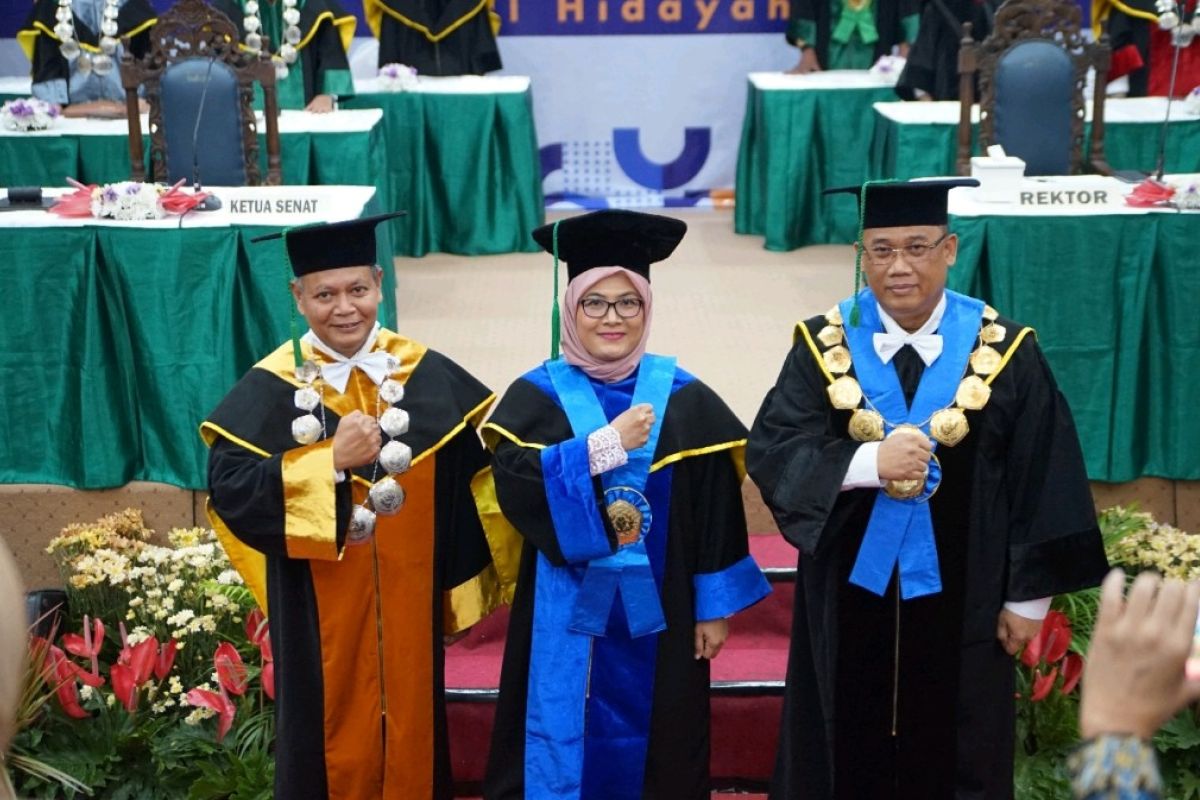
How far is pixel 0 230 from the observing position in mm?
5797

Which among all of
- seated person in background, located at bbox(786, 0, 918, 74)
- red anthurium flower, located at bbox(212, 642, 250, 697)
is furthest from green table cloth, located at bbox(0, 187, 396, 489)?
seated person in background, located at bbox(786, 0, 918, 74)

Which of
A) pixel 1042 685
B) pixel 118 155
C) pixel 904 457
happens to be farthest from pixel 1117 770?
pixel 118 155

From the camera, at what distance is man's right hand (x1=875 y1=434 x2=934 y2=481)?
3586 millimetres

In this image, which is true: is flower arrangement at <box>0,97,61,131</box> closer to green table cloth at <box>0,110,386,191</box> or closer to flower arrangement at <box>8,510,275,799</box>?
green table cloth at <box>0,110,386,191</box>

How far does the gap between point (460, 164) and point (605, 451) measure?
6.50 m

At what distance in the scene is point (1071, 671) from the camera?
486cm

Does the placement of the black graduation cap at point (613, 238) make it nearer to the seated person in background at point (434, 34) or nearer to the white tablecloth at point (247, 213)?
the white tablecloth at point (247, 213)

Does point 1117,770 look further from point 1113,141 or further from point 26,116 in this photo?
point 26,116

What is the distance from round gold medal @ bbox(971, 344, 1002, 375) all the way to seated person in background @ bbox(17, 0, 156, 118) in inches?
254

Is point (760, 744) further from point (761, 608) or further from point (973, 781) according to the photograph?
point (973, 781)

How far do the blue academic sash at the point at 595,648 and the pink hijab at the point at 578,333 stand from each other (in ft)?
0.13

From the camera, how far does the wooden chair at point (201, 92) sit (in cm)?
733

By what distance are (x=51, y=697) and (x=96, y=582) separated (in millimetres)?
500

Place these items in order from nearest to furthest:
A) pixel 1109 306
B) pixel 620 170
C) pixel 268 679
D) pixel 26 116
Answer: pixel 268 679, pixel 1109 306, pixel 26 116, pixel 620 170
